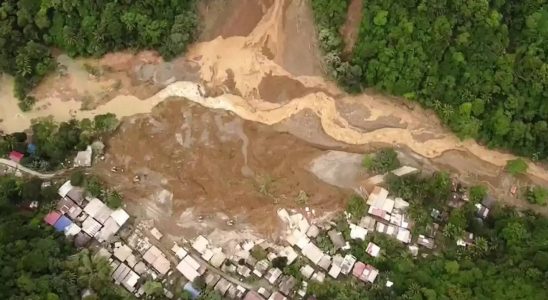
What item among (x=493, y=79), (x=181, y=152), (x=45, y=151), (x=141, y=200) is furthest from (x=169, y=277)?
(x=493, y=79)

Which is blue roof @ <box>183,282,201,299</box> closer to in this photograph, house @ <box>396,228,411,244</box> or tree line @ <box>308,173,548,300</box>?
tree line @ <box>308,173,548,300</box>

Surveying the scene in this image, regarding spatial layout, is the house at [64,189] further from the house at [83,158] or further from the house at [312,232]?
the house at [312,232]

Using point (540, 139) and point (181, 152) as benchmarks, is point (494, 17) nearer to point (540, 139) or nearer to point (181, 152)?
point (540, 139)

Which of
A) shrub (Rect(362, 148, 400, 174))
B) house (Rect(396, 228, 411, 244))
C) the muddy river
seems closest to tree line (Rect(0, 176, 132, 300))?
the muddy river

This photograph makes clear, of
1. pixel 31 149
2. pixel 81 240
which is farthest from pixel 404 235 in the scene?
pixel 31 149

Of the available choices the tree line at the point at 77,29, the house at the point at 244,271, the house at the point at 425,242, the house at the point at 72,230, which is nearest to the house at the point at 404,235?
the house at the point at 425,242

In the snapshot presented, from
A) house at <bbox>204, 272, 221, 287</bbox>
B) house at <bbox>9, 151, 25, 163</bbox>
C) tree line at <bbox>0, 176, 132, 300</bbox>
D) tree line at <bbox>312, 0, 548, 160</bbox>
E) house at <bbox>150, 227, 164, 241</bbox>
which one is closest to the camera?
tree line at <bbox>0, 176, 132, 300</bbox>

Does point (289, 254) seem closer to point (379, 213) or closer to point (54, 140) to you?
point (379, 213)
